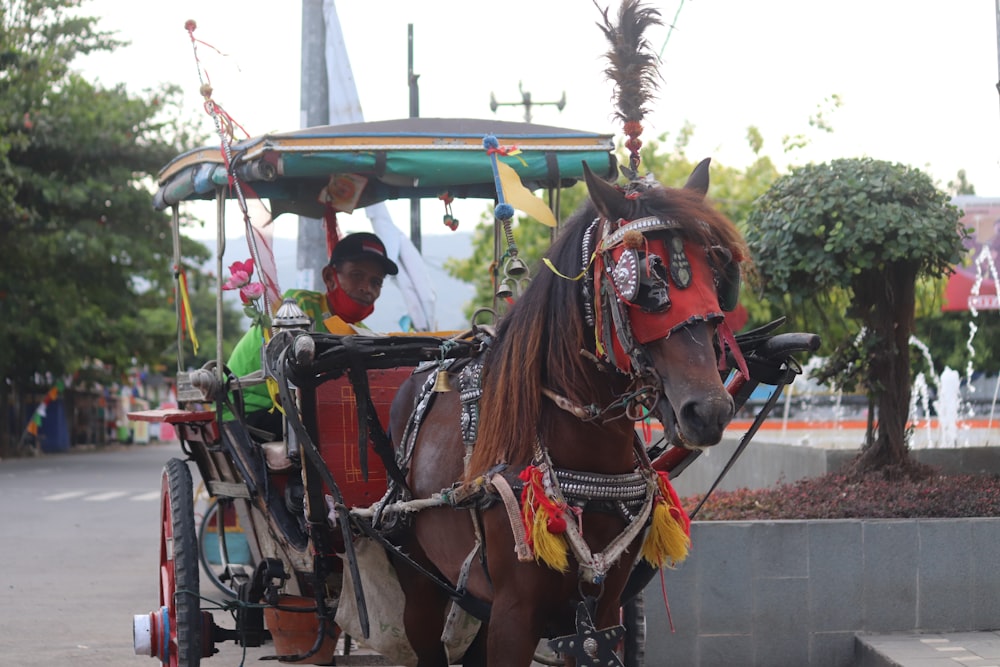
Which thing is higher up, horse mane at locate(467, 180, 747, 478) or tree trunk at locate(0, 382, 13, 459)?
horse mane at locate(467, 180, 747, 478)

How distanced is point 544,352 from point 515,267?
2.70ft

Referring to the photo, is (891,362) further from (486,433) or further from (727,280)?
(486,433)

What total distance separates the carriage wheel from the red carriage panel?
0.97m

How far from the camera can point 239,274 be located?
536 centimetres

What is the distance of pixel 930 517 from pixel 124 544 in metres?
8.60

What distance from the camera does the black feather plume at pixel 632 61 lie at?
4.00 meters

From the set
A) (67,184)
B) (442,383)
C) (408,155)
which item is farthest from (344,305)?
(67,184)

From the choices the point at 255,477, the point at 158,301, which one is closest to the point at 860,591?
the point at 255,477

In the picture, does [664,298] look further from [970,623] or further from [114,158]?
[114,158]

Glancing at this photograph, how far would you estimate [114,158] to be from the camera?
25.9 m

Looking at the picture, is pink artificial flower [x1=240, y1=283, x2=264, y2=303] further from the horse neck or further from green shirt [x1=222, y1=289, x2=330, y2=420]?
the horse neck

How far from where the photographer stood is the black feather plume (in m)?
4.00

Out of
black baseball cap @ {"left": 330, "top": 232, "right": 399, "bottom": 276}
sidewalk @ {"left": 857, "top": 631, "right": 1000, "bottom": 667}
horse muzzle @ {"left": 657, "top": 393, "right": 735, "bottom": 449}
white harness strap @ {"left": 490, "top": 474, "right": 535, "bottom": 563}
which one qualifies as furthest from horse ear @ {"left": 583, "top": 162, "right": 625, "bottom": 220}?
sidewalk @ {"left": 857, "top": 631, "right": 1000, "bottom": 667}

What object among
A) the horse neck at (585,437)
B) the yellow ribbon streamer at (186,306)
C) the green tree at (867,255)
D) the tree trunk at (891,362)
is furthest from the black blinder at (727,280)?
the tree trunk at (891,362)
